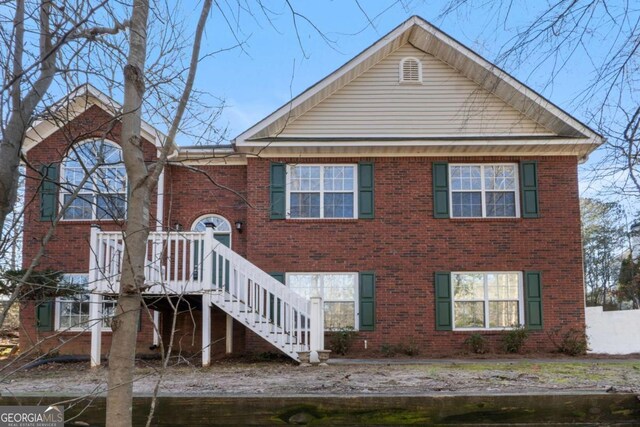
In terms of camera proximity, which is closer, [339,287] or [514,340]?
[514,340]

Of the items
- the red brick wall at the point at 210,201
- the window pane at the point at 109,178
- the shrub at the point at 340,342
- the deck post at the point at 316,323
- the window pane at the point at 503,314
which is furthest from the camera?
the red brick wall at the point at 210,201

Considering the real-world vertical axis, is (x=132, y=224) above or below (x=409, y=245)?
below

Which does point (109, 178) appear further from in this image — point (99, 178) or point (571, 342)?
point (571, 342)

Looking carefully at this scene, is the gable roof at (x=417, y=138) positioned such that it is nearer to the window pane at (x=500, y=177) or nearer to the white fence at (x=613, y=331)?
the window pane at (x=500, y=177)

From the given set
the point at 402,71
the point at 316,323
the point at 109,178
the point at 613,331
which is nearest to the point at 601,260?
the point at 613,331

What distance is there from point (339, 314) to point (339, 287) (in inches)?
24.7

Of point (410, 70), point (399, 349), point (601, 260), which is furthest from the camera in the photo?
point (601, 260)

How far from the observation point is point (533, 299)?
565 inches

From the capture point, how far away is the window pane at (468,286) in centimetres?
1455

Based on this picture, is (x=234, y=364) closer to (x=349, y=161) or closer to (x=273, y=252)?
(x=273, y=252)

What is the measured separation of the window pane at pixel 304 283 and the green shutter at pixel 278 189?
1.47 metres

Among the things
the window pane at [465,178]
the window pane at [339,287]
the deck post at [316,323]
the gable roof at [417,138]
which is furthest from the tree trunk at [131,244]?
the window pane at [465,178]

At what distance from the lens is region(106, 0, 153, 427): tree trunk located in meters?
2.64

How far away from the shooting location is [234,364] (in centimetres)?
1246
